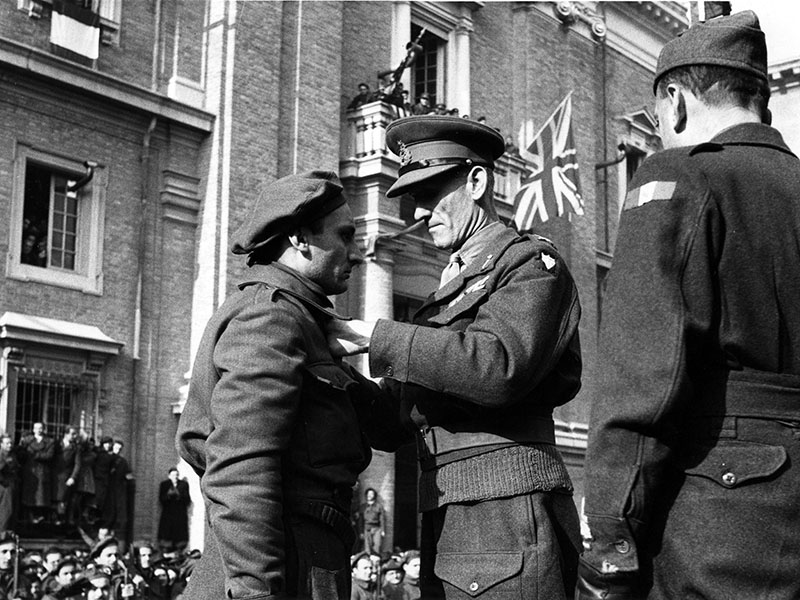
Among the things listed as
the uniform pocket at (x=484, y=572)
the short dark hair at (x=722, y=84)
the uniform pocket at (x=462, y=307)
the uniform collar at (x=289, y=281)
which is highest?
the short dark hair at (x=722, y=84)

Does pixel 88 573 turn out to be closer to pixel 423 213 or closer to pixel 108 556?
pixel 108 556

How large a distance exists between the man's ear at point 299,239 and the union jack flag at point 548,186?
18.1m

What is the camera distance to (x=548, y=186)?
72.8 ft

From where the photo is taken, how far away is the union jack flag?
72.7 feet

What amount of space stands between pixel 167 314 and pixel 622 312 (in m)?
15.6

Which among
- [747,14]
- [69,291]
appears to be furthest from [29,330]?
[747,14]

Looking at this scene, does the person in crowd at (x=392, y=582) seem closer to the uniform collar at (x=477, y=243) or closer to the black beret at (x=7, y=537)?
the black beret at (x=7, y=537)

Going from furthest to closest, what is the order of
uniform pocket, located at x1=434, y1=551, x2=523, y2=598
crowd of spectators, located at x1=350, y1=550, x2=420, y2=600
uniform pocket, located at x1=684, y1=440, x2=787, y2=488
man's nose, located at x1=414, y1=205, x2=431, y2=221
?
crowd of spectators, located at x1=350, y1=550, x2=420, y2=600 < man's nose, located at x1=414, y1=205, x2=431, y2=221 < uniform pocket, located at x1=434, y1=551, x2=523, y2=598 < uniform pocket, located at x1=684, y1=440, x2=787, y2=488

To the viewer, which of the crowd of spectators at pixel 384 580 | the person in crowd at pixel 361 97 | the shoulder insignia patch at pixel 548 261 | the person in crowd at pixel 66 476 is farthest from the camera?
the person in crowd at pixel 361 97

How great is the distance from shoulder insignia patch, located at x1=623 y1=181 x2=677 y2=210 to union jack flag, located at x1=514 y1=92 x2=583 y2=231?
1895 centimetres

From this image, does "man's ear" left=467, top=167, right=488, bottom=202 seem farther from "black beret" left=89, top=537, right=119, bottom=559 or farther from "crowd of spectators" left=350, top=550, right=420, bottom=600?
"black beret" left=89, top=537, right=119, bottom=559

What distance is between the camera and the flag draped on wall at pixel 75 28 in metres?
16.8

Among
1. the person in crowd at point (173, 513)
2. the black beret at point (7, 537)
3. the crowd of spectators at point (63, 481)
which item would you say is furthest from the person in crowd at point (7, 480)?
the person in crowd at point (173, 513)

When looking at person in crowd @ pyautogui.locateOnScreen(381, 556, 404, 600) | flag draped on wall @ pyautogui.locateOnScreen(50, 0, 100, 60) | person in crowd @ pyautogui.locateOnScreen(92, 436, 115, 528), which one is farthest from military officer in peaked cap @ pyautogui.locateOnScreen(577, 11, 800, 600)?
flag draped on wall @ pyautogui.locateOnScreen(50, 0, 100, 60)
